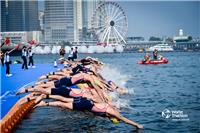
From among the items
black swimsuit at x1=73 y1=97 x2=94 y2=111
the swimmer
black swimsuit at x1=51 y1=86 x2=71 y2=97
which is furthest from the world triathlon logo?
black swimsuit at x1=51 y1=86 x2=71 y2=97

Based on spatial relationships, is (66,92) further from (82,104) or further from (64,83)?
(82,104)

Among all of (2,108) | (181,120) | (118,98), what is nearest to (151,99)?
(118,98)

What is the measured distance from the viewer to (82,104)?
14211 mm

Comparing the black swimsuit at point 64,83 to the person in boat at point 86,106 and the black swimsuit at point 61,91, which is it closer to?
the black swimsuit at point 61,91

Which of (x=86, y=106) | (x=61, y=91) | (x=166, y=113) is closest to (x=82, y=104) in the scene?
(x=86, y=106)

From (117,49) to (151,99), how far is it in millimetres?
151748

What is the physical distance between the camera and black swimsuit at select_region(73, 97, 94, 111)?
1422 centimetres

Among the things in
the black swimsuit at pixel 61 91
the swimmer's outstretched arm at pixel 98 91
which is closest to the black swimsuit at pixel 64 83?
the swimmer's outstretched arm at pixel 98 91

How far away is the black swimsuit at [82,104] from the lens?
14.2 metres

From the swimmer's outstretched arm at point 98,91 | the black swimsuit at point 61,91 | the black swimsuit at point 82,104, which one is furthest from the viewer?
the swimmer's outstretched arm at point 98,91

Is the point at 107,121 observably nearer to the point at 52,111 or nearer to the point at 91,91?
the point at 91,91

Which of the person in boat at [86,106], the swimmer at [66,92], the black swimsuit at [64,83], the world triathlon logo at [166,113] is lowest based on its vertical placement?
the world triathlon logo at [166,113]

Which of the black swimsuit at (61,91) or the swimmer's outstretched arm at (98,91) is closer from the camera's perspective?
the black swimsuit at (61,91)

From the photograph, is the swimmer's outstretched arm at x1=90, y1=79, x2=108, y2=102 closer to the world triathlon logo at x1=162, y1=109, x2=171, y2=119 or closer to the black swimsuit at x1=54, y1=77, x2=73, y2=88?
the black swimsuit at x1=54, y1=77, x2=73, y2=88
